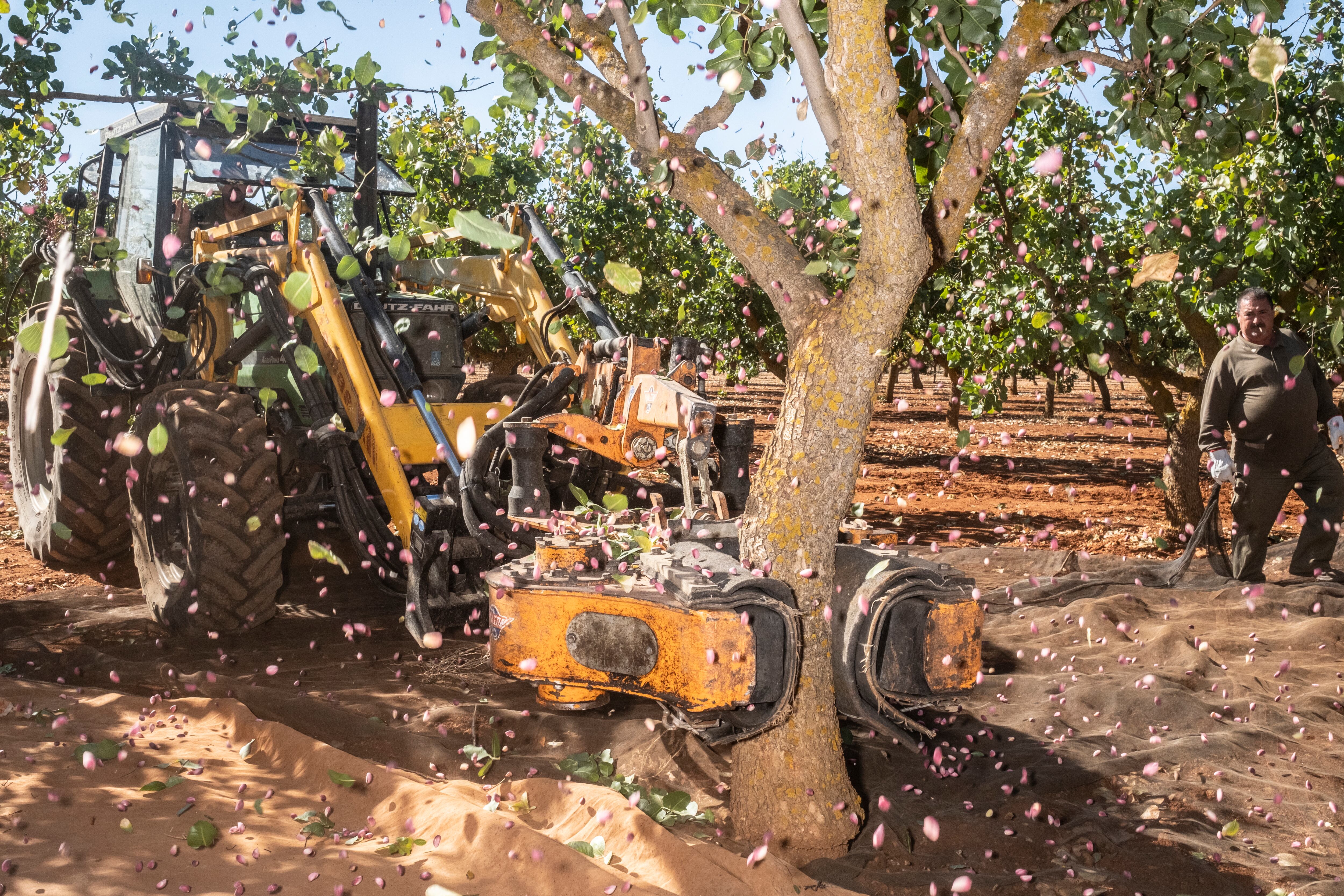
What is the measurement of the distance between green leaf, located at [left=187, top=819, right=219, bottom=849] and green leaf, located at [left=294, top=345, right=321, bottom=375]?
2290 mm

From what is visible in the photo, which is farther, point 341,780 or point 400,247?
point 400,247

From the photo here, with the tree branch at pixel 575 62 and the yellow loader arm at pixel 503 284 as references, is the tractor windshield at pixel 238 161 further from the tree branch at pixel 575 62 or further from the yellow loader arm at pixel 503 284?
the tree branch at pixel 575 62

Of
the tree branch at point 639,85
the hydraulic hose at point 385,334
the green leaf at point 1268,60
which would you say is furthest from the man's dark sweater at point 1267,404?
the hydraulic hose at point 385,334

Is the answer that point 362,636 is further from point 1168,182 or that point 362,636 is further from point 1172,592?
point 1168,182

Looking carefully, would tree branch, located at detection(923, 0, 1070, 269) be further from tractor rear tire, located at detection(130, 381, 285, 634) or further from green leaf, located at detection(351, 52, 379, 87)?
tractor rear tire, located at detection(130, 381, 285, 634)

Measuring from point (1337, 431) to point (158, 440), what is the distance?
6454 mm

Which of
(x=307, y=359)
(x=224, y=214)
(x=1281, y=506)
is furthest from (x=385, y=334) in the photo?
(x=1281, y=506)

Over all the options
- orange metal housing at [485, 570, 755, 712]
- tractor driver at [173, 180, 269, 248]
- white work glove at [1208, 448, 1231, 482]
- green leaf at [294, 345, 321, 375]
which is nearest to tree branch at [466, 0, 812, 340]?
orange metal housing at [485, 570, 755, 712]

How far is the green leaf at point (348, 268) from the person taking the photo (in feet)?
14.5

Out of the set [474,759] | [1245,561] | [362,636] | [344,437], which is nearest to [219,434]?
[344,437]

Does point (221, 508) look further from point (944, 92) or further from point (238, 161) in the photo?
point (944, 92)

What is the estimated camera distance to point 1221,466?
5.82 metres

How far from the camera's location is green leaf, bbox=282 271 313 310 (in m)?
4.38

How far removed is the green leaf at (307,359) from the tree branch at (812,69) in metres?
2.74
